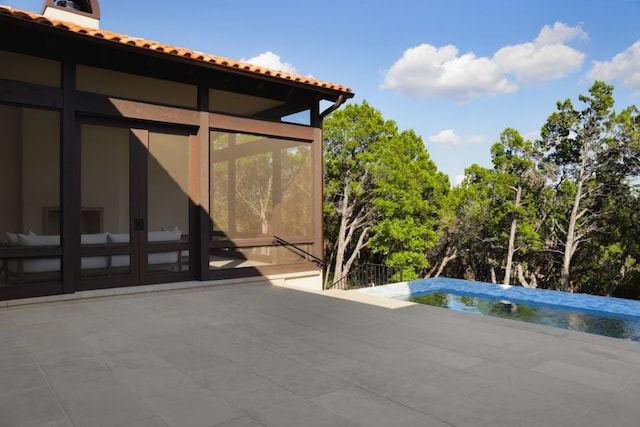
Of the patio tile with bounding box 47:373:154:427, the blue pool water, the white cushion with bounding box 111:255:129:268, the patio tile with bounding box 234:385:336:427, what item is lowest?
the blue pool water

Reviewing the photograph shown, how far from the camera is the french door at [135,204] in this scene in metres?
5.25

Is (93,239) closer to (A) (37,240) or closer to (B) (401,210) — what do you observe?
(A) (37,240)

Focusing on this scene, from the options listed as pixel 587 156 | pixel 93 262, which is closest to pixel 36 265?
pixel 93 262

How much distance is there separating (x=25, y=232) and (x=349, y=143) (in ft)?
43.1

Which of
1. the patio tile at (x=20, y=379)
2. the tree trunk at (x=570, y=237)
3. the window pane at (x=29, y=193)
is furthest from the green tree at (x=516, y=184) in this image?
the patio tile at (x=20, y=379)

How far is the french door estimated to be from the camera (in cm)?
525

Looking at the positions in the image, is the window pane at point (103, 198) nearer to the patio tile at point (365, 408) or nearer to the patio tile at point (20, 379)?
the patio tile at point (20, 379)

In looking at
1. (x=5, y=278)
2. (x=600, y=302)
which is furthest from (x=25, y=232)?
(x=600, y=302)

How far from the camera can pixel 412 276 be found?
53.6 ft

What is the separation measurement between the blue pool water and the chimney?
6.70 m

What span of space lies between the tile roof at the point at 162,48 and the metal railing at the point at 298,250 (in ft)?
7.66

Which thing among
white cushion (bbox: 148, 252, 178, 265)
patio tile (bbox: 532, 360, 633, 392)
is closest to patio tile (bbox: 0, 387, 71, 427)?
patio tile (bbox: 532, 360, 633, 392)

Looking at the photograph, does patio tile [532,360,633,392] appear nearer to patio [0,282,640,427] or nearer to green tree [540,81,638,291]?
patio [0,282,640,427]

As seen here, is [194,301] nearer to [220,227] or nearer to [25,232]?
[220,227]
